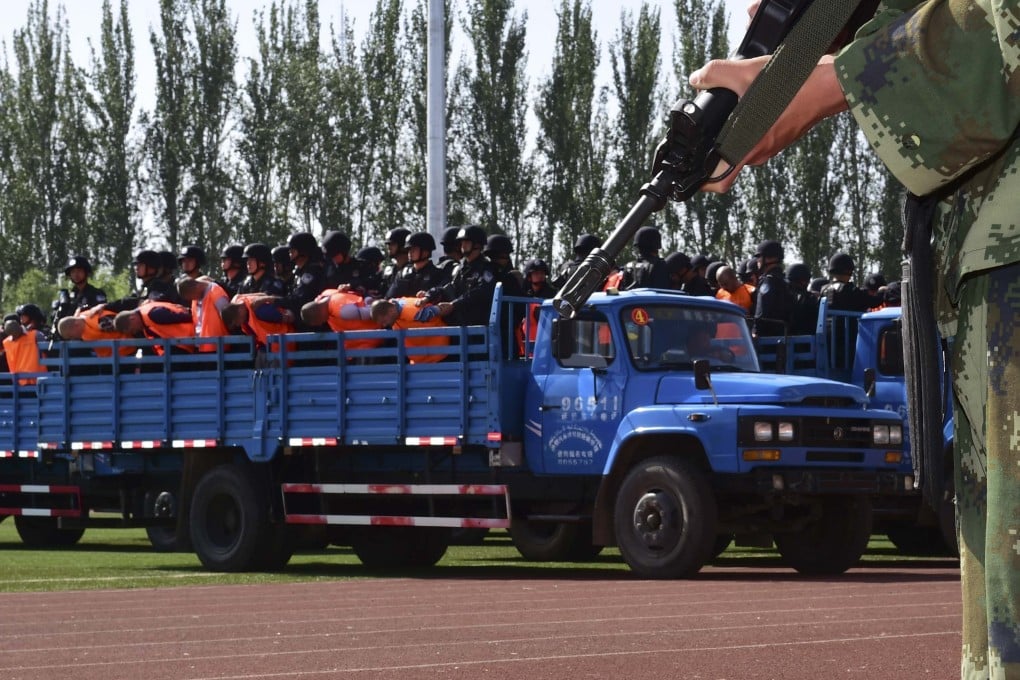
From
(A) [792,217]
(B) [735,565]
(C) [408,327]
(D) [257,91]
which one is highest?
(D) [257,91]

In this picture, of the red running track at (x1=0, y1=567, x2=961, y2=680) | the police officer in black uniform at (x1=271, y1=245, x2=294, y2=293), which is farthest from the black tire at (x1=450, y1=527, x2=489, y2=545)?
the red running track at (x1=0, y1=567, x2=961, y2=680)

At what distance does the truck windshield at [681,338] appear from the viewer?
15352mm

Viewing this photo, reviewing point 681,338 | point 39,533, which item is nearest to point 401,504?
point 681,338

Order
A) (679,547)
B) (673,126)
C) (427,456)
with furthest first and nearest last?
(427,456) < (679,547) < (673,126)

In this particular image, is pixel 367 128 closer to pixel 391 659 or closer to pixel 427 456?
pixel 427 456

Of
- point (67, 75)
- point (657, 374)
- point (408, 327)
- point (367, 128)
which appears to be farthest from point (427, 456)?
point (67, 75)

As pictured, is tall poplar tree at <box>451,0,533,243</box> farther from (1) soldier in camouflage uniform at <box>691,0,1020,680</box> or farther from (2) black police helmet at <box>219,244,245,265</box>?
(1) soldier in camouflage uniform at <box>691,0,1020,680</box>

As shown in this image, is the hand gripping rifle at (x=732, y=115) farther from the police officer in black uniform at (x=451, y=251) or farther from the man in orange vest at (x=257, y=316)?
the man in orange vest at (x=257, y=316)

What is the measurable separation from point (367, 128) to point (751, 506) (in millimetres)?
36916

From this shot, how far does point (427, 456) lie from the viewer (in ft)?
53.9

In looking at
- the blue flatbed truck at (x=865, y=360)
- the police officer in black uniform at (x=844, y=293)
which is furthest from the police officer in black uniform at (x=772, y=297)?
the police officer in black uniform at (x=844, y=293)

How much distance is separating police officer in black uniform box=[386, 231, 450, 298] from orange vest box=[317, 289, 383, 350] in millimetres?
482

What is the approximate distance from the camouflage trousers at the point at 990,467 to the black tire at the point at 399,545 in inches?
599

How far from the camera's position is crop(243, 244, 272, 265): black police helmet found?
18.4 m
